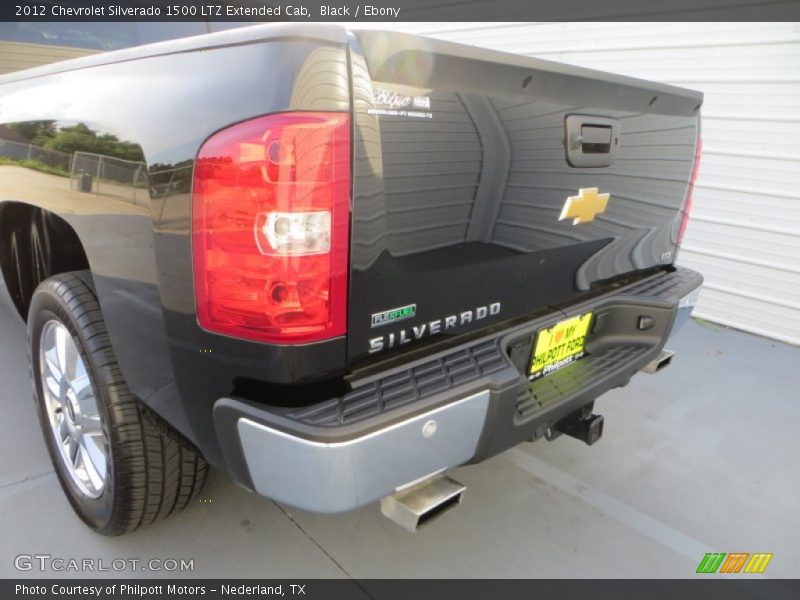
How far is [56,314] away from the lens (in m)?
1.93

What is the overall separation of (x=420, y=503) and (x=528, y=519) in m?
0.96

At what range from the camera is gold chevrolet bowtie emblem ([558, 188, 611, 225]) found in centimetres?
181

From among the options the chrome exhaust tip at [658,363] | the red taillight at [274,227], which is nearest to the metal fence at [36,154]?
the red taillight at [274,227]

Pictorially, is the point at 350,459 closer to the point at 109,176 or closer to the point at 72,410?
the point at 109,176

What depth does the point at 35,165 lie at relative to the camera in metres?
2.00

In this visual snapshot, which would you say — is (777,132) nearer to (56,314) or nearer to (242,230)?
(242,230)

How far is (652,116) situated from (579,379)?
983 mm

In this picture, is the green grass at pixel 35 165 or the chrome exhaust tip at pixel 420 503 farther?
the green grass at pixel 35 165

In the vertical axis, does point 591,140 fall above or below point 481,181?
above

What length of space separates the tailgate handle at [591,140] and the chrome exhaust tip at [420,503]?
1.03 metres

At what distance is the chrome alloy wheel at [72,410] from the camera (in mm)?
1979

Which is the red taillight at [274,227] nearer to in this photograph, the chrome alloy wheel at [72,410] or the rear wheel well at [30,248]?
the chrome alloy wheel at [72,410]

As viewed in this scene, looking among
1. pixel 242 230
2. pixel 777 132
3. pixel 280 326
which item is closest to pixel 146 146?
pixel 242 230

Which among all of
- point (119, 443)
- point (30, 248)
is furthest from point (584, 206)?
point (30, 248)
